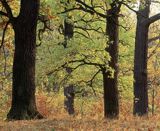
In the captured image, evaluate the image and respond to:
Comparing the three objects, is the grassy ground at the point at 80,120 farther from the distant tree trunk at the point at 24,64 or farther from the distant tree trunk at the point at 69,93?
the distant tree trunk at the point at 24,64

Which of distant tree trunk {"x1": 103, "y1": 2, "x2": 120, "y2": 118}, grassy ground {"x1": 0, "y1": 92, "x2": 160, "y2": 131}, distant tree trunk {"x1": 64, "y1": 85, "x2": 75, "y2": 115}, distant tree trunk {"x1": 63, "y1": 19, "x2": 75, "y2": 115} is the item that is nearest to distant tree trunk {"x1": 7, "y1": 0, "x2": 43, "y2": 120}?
grassy ground {"x1": 0, "y1": 92, "x2": 160, "y2": 131}

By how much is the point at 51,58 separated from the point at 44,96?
1301 centimetres

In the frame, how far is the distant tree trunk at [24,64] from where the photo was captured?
14195mm

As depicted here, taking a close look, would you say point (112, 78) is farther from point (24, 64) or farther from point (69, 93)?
point (69, 93)

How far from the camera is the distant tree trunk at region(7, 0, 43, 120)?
14195mm

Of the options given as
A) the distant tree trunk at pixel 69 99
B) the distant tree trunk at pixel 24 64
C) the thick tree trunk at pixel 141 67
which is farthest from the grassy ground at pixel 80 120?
the thick tree trunk at pixel 141 67

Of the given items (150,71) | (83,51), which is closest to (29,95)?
(83,51)

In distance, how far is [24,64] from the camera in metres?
14.3

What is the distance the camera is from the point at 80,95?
94.6 ft

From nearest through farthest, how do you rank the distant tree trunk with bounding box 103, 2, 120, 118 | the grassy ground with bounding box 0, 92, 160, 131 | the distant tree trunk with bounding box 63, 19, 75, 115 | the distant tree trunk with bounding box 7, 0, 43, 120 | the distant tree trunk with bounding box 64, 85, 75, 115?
1. the grassy ground with bounding box 0, 92, 160, 131
2. the distant tree trunk with bounding box 7, 0, 43, 120
3. the distant tree trunk with bounding box 103, 2, 120, 118
4. the distant tree trunk with bounding box 63, 19, 75, 115
5. the distant tree trunk with bounding box 64, 85, 75, 115

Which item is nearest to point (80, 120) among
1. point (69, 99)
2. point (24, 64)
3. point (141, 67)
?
point (24, 64)

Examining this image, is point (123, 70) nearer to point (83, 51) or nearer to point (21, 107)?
point (83, 51)

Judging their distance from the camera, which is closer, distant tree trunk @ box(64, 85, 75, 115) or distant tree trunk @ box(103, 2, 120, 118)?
distant tree trunk @ box(103, 2, 120, 118)

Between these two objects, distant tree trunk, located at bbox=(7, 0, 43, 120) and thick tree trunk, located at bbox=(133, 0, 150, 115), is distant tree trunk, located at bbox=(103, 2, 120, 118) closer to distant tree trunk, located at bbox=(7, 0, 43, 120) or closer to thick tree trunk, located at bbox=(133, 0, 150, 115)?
thick tree trunk, located at bbox=(133, 0, 150, 115)
